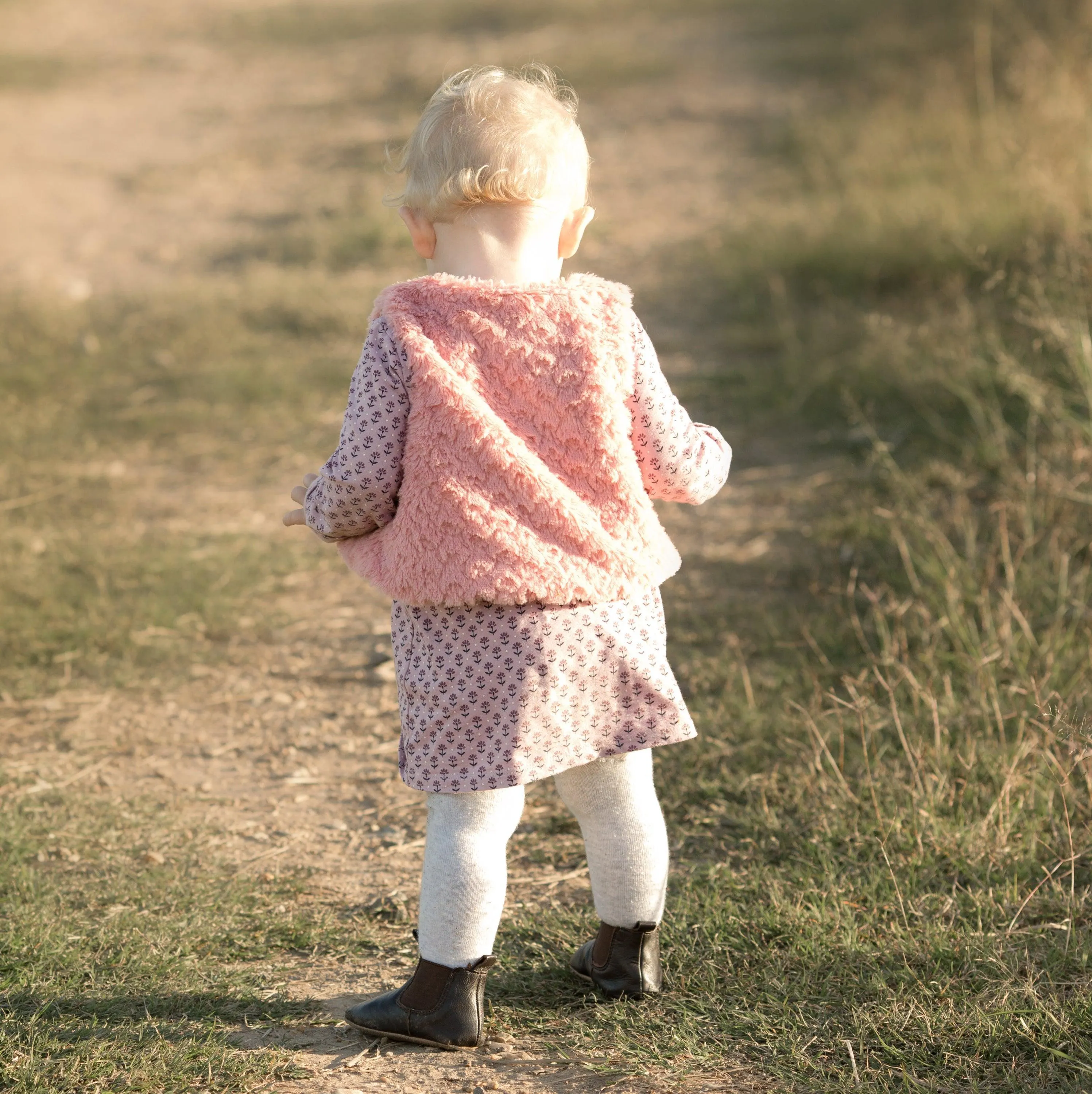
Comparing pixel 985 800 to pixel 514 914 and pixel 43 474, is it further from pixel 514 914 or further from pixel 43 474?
pixel 43 474

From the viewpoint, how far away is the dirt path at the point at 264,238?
2.80 m

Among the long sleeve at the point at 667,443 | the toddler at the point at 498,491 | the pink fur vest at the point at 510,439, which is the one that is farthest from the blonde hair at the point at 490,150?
the long sleeve at the point at 667,443

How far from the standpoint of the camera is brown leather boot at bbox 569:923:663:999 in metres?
2.25

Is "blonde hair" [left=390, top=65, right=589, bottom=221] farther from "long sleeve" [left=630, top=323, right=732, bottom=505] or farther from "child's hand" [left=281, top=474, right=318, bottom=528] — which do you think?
"child's hand" [left=281, top=474, right=318, bottom=528]

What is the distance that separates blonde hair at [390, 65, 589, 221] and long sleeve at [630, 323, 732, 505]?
26 cm

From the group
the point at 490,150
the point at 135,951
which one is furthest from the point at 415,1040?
the point at 490,150

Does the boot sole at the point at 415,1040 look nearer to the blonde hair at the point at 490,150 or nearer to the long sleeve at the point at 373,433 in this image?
the long sleeve at the point at 373,433

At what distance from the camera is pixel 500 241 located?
79.2 inches

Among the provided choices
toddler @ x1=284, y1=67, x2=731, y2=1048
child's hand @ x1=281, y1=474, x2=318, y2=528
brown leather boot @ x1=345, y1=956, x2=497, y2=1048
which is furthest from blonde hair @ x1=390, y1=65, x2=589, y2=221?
brown leather boot @ x1=345, y1=956, x2=497, y2=1048

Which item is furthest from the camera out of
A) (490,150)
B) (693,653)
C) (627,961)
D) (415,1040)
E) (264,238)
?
(264,238)

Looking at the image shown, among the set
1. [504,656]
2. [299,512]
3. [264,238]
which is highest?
[264,238]

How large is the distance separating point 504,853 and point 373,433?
2.18 ft

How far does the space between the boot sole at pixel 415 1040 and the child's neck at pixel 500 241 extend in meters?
1.13

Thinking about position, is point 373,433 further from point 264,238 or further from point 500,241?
point 264,238
